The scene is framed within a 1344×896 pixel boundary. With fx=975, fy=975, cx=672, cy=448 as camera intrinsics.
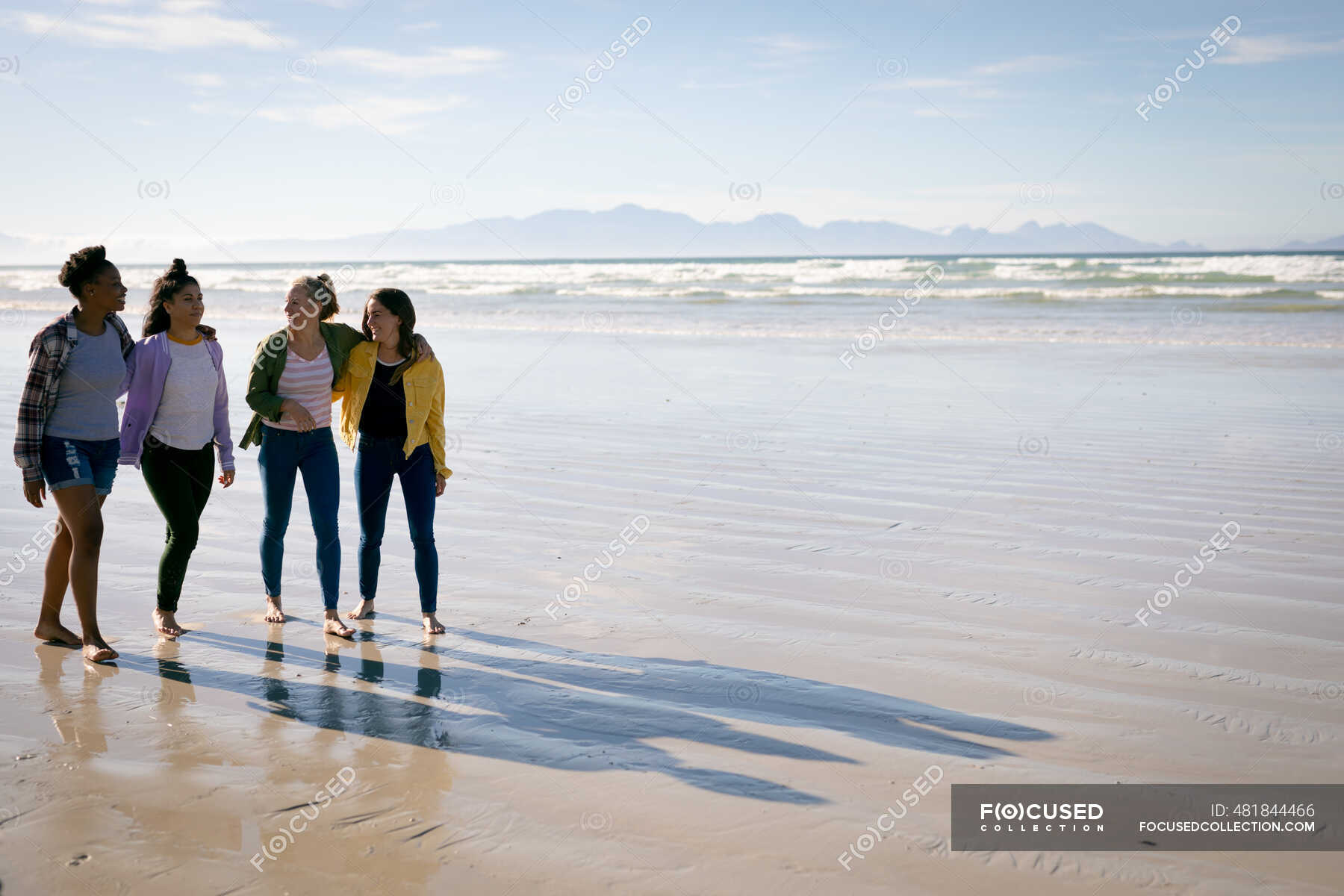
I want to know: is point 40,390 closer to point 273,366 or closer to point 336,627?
point 273,366

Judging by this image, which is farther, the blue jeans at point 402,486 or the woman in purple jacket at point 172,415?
the blue jeans at point 402,486

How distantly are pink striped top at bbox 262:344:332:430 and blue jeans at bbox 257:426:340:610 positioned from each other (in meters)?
0.09

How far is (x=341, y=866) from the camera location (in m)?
2.90

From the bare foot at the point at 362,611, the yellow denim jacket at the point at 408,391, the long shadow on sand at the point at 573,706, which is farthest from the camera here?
the bare foot at the point at 362,611

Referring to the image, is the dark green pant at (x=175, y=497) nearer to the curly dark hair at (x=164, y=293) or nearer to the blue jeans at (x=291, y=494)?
the blue jeans at (x=291, y=494)

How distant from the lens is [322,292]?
5.01m

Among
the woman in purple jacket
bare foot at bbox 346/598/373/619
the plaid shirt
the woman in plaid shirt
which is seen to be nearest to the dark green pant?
the woman in purple jacket

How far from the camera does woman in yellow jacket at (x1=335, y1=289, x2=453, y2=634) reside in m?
4.99

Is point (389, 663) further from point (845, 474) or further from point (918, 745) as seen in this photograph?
point (845, 474)

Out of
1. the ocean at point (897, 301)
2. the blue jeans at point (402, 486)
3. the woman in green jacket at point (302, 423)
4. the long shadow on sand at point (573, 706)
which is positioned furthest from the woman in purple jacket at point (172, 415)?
the ocean at point (897, 301)

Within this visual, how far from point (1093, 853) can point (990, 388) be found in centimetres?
1044

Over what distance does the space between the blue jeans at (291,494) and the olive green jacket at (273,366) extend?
136mm

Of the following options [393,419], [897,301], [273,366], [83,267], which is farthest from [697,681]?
[897,301]

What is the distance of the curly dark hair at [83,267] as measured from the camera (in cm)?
442
